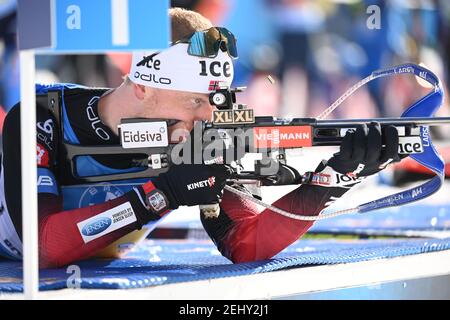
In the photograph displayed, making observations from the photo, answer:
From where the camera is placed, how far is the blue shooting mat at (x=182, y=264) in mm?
3621

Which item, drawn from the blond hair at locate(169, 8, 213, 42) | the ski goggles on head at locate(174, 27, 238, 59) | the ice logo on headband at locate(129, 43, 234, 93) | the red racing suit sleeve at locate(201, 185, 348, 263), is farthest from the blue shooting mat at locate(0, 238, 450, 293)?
the blond hair at locate(169, 8, 213, 42)

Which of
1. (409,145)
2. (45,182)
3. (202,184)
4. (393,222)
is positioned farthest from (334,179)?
(393,222)

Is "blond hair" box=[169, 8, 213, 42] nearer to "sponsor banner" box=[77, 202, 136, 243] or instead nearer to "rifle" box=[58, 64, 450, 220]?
"rifle" box=[58, 64, 450, 220]

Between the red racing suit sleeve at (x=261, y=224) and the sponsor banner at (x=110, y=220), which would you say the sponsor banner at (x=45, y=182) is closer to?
the sponsor banner at (x=110, y=220)

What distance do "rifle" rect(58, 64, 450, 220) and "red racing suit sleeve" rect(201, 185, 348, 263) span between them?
11 cm

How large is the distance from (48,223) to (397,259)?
162cm

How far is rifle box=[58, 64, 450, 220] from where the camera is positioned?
4.06m

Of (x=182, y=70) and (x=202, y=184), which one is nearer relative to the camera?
(x=202, y=184)

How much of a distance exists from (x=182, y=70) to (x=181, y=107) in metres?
0.18

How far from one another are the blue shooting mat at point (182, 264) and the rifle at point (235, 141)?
402 mm

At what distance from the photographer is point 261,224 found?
4.44m

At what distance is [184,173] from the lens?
3.94 meters

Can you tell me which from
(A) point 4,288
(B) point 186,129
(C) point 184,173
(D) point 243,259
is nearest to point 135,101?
(B) point 186,129

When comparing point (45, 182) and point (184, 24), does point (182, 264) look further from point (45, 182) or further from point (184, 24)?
point (184, 24)
